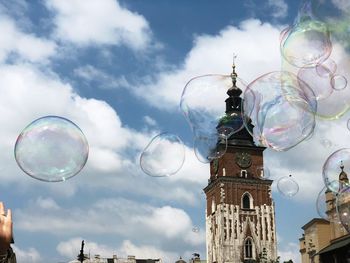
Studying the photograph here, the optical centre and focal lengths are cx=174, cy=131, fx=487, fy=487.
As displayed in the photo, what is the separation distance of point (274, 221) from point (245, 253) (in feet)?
19.3

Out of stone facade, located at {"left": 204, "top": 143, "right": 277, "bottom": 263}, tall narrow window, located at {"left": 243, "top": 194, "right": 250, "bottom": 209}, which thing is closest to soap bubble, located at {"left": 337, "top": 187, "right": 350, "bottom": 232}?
stone facade, located at {"left": 204, "top": 143, "right": 277, "bottom": 263}

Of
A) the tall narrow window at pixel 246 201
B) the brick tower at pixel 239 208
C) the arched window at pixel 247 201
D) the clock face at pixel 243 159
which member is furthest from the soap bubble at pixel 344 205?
the clock face at pixel 243 159

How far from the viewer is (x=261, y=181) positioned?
63.4 meters

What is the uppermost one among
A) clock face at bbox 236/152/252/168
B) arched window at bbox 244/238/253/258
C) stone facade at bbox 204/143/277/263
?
clock face at bbox 236/152/252/168

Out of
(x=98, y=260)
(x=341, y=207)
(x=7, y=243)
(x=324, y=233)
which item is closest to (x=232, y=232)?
(x=324, y=233)

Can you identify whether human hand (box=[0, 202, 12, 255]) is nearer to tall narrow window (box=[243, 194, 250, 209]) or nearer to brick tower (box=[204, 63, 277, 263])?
brick tower (box=[204, 63, 277, 263])

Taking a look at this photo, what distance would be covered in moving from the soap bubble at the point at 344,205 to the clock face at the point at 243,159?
42.9 meters

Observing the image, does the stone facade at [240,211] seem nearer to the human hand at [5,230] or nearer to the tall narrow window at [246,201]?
the tall narrow window at [246,201]

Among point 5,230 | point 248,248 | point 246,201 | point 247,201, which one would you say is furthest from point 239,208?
point 5,230

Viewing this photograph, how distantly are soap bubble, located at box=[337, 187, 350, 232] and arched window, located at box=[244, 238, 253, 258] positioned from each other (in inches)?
1592

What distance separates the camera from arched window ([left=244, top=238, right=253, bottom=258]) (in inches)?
2362

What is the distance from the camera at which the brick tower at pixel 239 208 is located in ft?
196

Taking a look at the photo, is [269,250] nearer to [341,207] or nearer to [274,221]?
[274,221]

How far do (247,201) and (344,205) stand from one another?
42782mm
